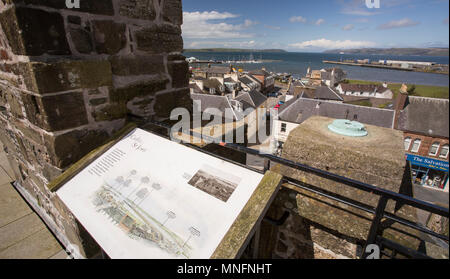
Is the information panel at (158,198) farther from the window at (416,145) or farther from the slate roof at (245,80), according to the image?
the slate roof at (245,80)

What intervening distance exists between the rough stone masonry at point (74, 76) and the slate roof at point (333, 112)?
19767mm

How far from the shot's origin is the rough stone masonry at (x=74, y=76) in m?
1.83

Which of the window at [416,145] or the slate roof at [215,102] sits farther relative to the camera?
the slate roof at [215,102]

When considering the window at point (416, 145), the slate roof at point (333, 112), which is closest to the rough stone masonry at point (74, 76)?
the window at point (416, 145)

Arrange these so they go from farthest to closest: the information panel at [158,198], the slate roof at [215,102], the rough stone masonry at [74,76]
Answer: the slate roof at [215,102] → the rough stone masonry at [74,76] → the information panel at [158,198]

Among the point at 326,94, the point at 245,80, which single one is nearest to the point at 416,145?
the point at 326,94

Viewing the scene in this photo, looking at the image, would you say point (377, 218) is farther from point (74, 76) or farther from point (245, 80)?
point (245, 80)

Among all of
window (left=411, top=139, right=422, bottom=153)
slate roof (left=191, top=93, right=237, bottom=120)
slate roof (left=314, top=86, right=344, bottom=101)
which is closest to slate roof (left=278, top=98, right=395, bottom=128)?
window (left=411, top=139, right=422, bottom=153)

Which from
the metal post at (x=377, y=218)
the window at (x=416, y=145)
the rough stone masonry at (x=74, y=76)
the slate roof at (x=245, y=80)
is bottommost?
the window at (x=416, y=145)

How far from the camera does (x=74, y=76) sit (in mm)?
2041

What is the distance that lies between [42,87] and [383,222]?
305 cm

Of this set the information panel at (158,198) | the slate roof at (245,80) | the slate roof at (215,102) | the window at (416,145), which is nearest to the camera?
the information panel at (158,198)
